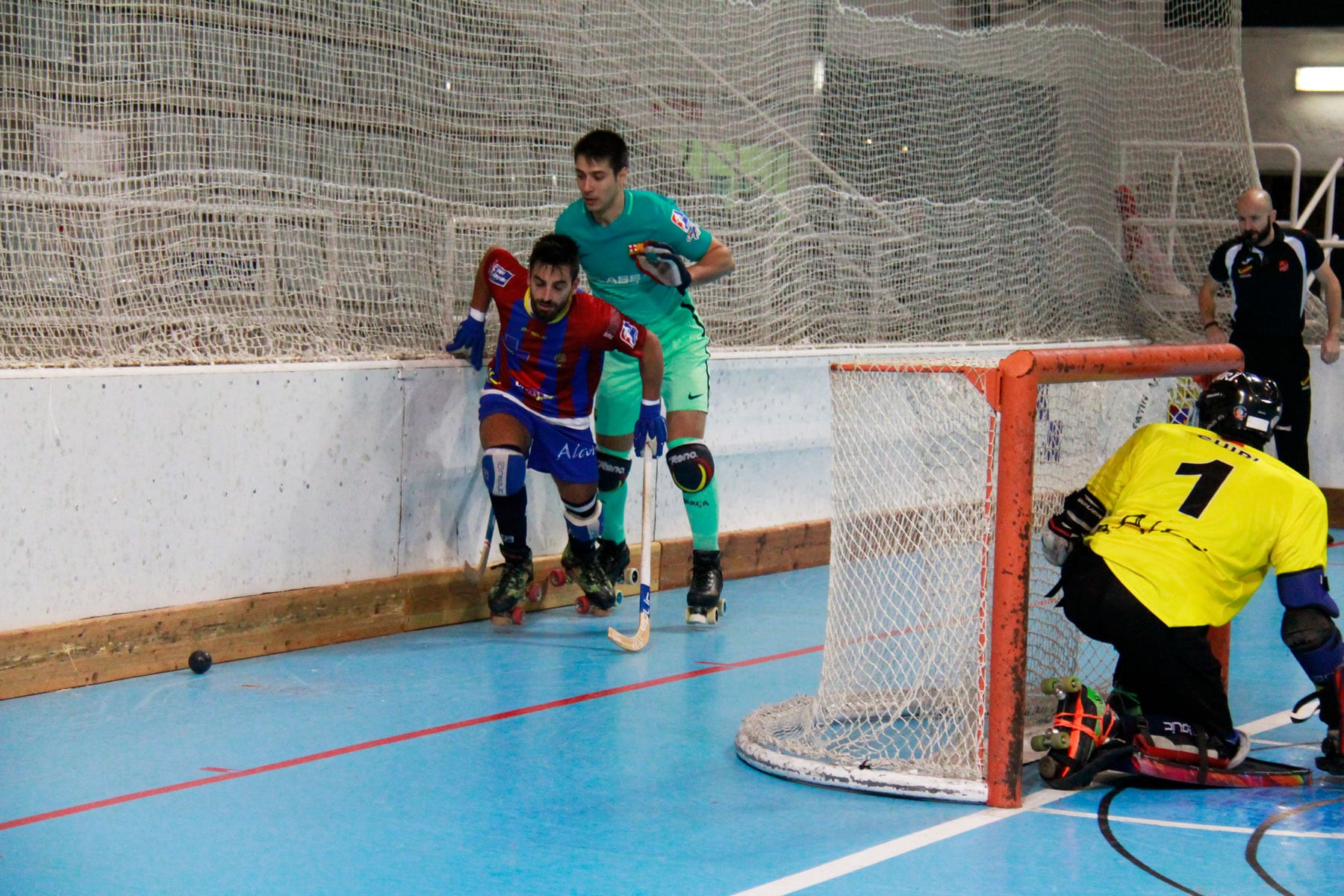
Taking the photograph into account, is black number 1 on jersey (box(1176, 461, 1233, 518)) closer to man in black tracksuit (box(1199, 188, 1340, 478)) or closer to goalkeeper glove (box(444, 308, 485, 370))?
goalkeeper glove (box(444, 308, 485, 370))

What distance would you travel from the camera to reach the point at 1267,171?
51.3 feet

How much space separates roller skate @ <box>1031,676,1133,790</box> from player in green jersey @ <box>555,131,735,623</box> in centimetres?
237

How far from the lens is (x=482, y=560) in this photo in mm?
6305

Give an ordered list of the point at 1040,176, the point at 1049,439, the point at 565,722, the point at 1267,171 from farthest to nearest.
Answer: the point at 1267,171 < the point at 1040,176 < the point at 1049,439 < the point at 565,722

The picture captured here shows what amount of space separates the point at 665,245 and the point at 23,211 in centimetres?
240

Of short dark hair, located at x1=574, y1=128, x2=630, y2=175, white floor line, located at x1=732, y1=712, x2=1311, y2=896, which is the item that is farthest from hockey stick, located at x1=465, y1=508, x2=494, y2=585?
white floor line, located at x1=732, y1=712, x2=1311, y2=896

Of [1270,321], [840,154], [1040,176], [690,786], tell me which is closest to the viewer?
[690,786]

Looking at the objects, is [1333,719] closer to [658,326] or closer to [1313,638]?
[1313,638]

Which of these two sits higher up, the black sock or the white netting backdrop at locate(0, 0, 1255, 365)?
the white netting backdrop at locate(0, 0, 1255, 365)

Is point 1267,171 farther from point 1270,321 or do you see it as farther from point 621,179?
point 621,179

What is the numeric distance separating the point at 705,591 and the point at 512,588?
2.65 feet

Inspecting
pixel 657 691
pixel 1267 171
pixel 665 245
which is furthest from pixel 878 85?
pixel 1267 171

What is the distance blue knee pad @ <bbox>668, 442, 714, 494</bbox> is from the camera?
6.25m

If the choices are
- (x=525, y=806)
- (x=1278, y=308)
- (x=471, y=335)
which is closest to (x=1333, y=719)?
(x=525, y=806)
